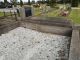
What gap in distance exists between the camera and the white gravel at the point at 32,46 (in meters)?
5.72

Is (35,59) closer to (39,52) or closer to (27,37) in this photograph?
(39,52)

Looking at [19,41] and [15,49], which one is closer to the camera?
[15,49]

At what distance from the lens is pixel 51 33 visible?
27.7 feet

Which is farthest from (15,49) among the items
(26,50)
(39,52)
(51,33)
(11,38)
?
(51,33)

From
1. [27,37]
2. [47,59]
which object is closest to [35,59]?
[47,59]

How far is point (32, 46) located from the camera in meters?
6.78

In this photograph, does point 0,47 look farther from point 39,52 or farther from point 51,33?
point 51,33

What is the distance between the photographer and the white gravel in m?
5.72

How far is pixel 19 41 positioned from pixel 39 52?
5.46ft

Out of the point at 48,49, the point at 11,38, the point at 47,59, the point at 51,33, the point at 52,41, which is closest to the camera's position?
the point at 47,59

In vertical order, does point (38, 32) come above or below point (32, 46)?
above

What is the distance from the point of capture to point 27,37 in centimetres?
801

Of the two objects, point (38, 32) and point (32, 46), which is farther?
point (38, 32)

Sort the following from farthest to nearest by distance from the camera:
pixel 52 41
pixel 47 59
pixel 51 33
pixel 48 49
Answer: pixel 51 33 → pixel 52 41 → pixel 48 49 → pixel 47 59
